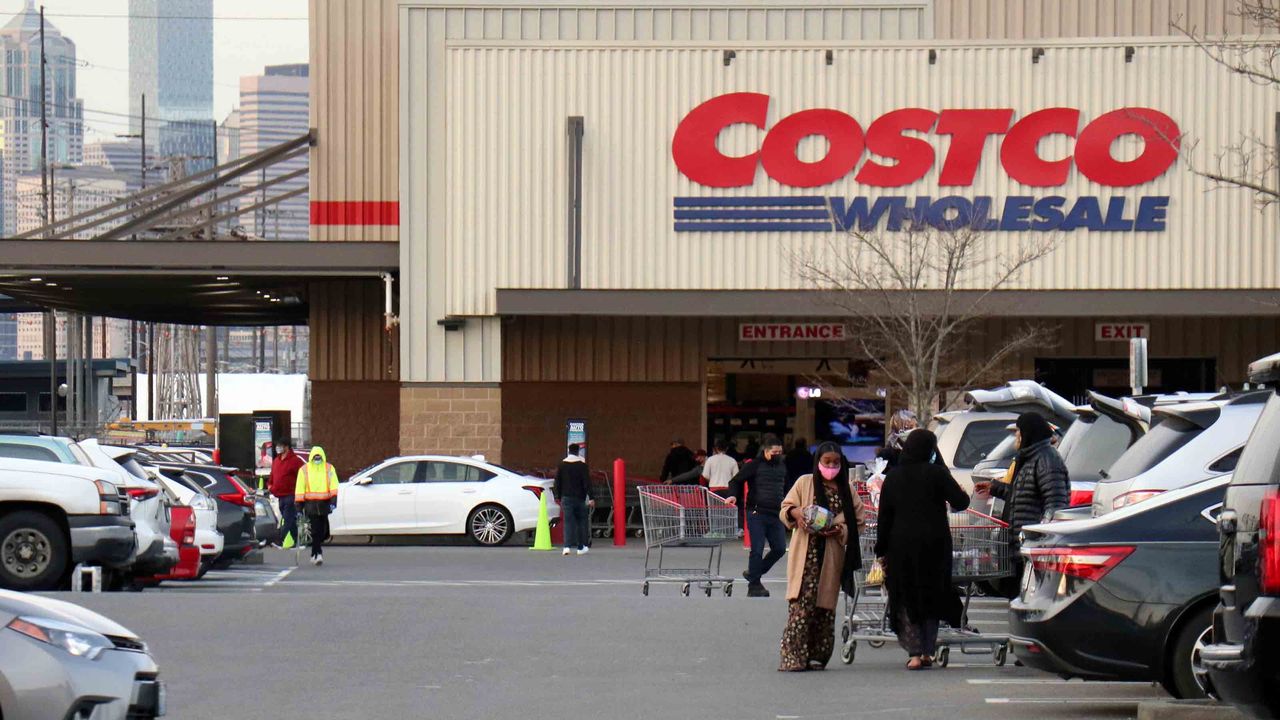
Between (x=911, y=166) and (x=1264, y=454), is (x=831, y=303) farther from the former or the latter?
(x=1264, y=454)

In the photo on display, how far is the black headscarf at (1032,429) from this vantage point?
1420 cm

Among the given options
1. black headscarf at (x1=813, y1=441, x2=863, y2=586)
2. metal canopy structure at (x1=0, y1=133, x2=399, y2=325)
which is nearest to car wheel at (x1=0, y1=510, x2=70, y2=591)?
black headscarf at (x1=813, y1=441, x2=863, y2=586)

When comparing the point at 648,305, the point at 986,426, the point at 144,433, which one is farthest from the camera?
the point at 144,433

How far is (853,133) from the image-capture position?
33344 millimetres

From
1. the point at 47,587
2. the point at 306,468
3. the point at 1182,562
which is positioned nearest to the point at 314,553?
the point at 306,468

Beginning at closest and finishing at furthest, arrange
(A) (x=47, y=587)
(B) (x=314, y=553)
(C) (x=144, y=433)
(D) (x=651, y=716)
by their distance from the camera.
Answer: (D) (x=651, y=716), (A) (x=47, y=587), (B) (x=314, y=553), (C) (x=144, y=433)

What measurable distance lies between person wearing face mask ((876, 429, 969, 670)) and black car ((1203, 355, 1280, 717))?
4.99 metres

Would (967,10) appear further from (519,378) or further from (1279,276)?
(519,378)

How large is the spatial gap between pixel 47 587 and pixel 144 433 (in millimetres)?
48994

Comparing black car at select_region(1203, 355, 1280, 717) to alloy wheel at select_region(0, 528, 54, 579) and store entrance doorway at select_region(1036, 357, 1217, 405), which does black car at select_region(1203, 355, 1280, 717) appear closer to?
alloy wheel at select_region(0, 528, 54, 579)

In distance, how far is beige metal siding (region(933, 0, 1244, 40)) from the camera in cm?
3531

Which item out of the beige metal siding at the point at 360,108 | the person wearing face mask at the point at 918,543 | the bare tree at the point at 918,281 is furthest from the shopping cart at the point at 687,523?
the beige metal siding at the point at 360,108

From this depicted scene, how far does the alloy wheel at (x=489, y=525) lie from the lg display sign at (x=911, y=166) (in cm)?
667

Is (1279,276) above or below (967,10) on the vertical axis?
below
